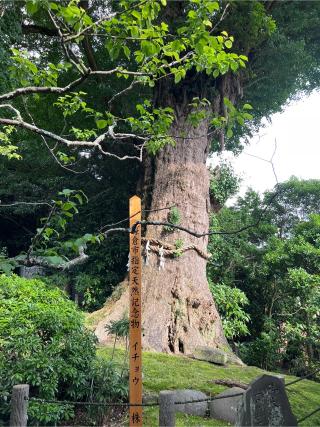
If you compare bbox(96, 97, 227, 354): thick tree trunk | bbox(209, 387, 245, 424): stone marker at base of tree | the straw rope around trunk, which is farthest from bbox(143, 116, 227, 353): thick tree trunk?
bbox(209, 387, 245, 424): stone marker at base of tree

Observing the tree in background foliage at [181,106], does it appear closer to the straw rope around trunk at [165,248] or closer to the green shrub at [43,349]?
the straw rope around trunk at [165,248]

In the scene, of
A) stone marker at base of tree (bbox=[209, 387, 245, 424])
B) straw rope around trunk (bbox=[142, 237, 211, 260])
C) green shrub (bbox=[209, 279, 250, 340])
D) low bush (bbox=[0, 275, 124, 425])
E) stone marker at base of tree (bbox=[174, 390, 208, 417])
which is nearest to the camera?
low bush (bbox=[0, 275, 124, 425])

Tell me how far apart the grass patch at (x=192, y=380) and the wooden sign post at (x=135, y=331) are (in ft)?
2.76

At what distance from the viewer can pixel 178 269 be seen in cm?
712

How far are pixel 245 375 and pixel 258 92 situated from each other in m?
8.01

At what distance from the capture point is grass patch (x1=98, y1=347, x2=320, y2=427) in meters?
3.97

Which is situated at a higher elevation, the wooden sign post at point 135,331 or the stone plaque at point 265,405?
the wooden sign post at point 135,331

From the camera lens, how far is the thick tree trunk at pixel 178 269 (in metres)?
6.54

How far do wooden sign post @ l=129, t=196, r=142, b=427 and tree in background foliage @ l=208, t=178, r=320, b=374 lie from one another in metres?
5.64

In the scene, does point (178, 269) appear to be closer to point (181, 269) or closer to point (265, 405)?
point (181, 269)

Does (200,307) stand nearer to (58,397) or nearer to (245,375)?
(245,375)

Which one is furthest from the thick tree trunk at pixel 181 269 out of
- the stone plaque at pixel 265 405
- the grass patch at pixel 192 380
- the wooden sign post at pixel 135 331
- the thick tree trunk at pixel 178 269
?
the stone plaque at pixel 265 405

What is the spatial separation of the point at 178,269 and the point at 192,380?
2.51 m

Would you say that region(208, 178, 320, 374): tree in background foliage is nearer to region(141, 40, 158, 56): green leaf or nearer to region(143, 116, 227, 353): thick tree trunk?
region(143, 116, 227, 353): thick tree trunk
